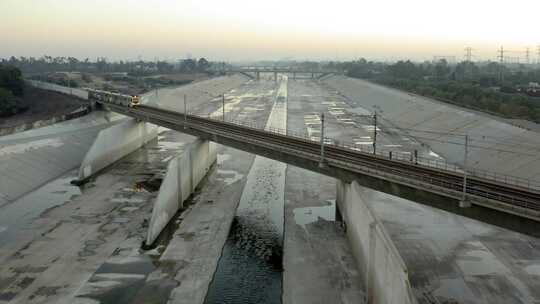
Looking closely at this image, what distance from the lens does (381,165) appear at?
112 feet

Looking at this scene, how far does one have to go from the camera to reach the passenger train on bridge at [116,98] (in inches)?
2963

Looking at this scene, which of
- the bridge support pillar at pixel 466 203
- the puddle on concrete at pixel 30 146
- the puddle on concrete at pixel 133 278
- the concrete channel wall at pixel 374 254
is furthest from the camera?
the puddle on concrete at pixel 30 146

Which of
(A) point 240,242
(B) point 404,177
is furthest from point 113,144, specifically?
(B) point 404,177

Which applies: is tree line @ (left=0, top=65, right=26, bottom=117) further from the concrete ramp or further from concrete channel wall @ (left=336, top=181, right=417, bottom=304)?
concrete channel wall @ (left=336, top=181, right=417, bottom=304)

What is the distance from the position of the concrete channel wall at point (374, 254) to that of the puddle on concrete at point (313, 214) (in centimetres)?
413

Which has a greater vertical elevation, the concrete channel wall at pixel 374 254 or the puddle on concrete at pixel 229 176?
the concrete channel wall at pixel 374 254

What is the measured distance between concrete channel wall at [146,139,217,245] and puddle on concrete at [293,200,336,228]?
10251mm

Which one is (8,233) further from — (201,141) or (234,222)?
(201,141)

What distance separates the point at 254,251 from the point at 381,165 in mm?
10808

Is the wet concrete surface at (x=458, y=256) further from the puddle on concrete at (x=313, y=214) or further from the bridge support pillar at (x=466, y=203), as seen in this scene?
the bridge support pillar at (x=466, y=203)

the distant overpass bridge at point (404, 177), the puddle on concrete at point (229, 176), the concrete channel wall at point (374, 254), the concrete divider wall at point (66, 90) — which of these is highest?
the concrete divider wall at point (66, 90)

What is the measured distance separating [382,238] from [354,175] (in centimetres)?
1033

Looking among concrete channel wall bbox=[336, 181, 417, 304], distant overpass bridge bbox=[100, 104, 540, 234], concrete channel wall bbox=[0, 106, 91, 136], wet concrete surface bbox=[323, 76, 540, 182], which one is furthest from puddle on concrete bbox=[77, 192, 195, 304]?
concrete channel wall bbox=[0, 106, 91, 136]

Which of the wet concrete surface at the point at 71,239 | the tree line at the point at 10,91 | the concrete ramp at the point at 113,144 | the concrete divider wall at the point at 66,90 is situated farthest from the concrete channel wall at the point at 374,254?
the concrete divider wall at the point at 66,90
